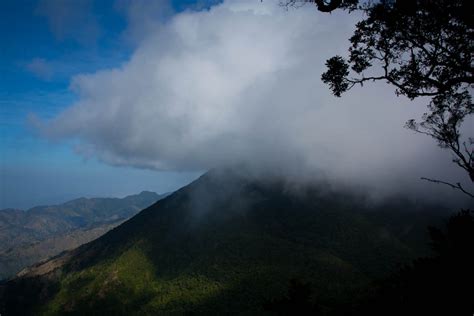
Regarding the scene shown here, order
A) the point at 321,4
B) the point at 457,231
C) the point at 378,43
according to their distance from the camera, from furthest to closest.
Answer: the point at 457,231
the point at 378,43
the point at 321,4

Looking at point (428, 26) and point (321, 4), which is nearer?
point (321, 4)

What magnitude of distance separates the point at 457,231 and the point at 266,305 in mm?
15655

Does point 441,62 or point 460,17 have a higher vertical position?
point 460,17

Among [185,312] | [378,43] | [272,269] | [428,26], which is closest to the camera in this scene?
[428,26]

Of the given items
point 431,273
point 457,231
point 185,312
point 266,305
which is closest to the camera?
point 266,305

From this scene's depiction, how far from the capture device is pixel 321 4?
13.9 metres

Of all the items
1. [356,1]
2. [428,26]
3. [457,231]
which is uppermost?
[356,1]

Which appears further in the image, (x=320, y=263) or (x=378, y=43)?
(x=320, y=263)

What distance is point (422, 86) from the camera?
15.7 metres

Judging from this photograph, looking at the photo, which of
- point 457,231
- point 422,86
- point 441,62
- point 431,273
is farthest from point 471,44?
point 457,231

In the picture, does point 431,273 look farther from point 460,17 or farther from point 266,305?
point 460,17

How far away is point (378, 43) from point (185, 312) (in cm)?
17296

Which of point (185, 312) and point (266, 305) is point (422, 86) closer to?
point (266, 305)

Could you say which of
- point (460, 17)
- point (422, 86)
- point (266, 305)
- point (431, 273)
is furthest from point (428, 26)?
point (266, 305)
